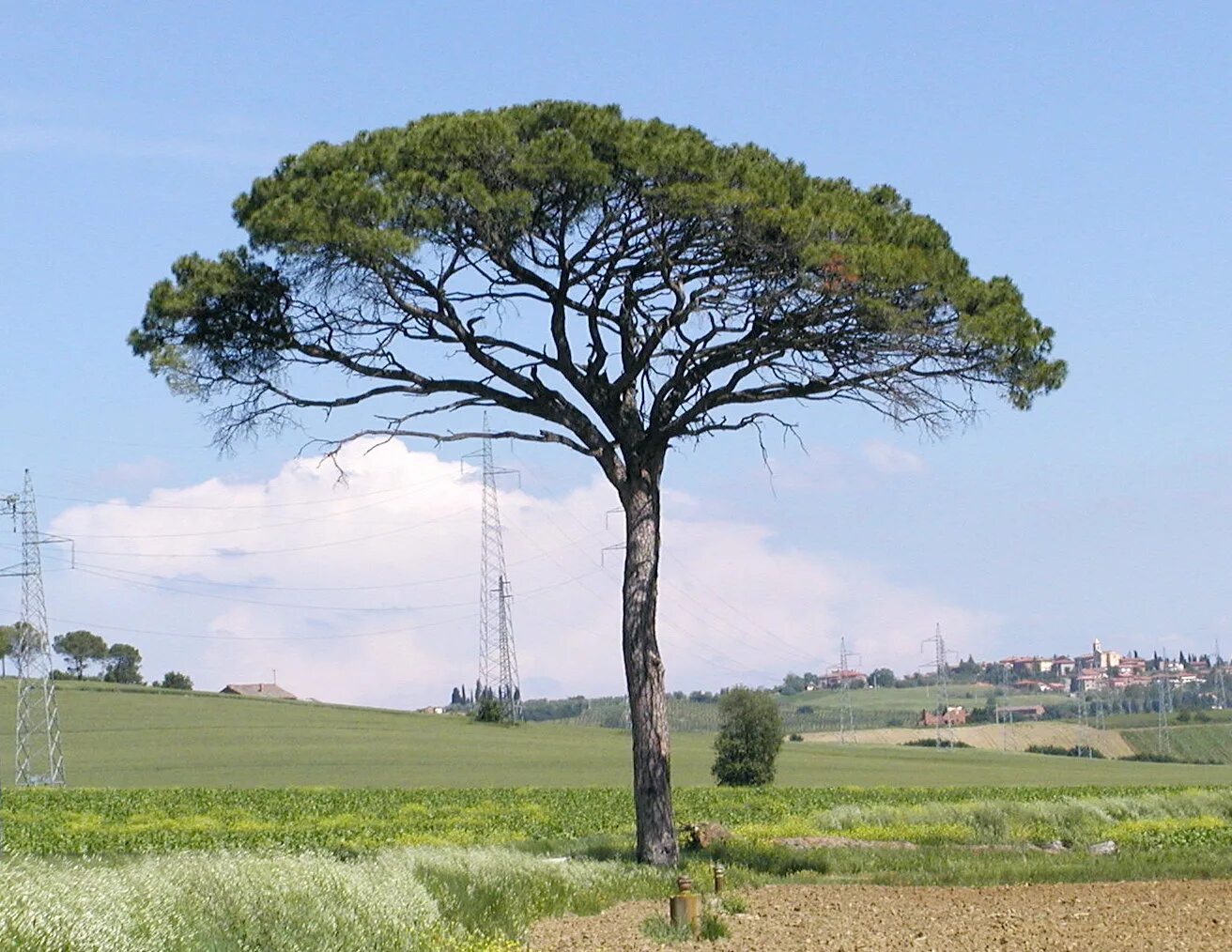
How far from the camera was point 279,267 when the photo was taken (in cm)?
1950

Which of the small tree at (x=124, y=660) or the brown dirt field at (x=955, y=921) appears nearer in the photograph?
the brown dirt field at (x=955, y=921)

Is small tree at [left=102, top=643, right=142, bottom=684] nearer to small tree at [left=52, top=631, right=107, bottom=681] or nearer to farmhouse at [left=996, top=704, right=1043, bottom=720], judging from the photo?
small tree at [left=52, top=631, right=107, bottom=681]

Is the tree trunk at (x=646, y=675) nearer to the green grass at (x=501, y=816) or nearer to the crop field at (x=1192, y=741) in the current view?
the green grass at (x=501, y=816)

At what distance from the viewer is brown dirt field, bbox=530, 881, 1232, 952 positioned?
1164cm

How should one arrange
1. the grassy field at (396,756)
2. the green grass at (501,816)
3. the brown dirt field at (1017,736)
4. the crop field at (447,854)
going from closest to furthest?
the crop field at (447,854)
the green grass at (501,816)
the grassy field at (396,756)
the brown dirt field at (1017,736)

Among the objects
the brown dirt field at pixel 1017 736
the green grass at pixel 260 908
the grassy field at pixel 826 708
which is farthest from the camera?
the grassy field at pixel 826 708

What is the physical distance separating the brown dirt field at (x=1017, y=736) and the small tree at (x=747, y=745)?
201 ft

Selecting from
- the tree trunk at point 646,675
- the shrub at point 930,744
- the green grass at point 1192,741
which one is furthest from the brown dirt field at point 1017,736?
the tree trunk at point 646,675

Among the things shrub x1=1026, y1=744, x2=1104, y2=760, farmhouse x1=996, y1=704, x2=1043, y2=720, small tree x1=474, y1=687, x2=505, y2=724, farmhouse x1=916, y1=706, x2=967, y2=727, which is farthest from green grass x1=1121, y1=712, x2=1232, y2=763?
small tree x1=474, y1=687, x2=505, y2=724

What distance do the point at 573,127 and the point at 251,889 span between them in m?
10.6

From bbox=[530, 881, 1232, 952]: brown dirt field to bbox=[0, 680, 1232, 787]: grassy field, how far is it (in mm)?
39256

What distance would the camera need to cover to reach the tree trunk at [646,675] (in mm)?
18547

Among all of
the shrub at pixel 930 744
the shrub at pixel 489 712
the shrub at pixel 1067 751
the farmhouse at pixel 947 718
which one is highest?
the shrub at pixel 489 712

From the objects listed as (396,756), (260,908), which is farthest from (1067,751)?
(260,908)
